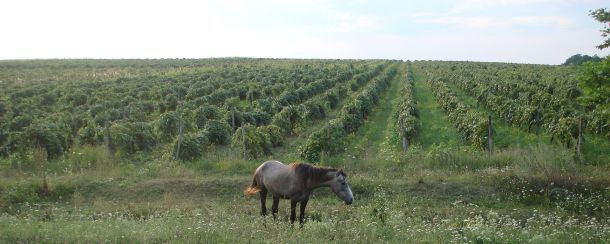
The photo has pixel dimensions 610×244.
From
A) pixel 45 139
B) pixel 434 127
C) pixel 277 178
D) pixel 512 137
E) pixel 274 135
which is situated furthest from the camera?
pixel 434 127

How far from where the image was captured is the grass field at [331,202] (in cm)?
919

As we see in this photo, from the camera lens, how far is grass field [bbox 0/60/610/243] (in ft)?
30.1

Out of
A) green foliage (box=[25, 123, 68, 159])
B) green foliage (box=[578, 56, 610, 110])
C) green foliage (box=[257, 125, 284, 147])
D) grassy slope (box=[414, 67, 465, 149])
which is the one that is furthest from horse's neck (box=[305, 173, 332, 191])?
green foliage (box=[25, 123, 68, 159])

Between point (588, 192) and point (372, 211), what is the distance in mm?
6780

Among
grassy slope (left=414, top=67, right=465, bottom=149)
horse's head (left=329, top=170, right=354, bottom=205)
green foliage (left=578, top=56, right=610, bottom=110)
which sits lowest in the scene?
grassy slope (left=414, top=67, right=465, bottom=149)

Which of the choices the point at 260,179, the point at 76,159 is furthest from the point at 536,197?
the point at 76,159

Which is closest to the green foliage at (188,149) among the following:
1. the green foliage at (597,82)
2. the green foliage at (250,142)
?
the green foliage at (250,142)

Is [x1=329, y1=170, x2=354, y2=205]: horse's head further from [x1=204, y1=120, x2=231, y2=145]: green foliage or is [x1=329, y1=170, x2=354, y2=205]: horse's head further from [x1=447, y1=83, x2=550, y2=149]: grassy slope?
[x1=447, y1=83, x2=550, y2=149]: grassy slope

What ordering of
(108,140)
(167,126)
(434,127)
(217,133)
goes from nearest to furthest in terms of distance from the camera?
(108,140) → (217,133) → (167,126) → (434,127)

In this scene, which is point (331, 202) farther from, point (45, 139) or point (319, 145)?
point (45, 139)

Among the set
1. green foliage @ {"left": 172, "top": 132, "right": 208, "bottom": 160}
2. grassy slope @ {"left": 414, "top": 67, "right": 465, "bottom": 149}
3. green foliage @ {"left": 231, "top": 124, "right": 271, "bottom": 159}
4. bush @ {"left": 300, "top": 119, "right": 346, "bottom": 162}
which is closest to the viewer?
green foliage @ {"left": 172, "top": 132, "right": 208, "bottom": 160}

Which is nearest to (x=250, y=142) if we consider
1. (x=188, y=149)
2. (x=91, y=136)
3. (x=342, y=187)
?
(x=188, y=149)

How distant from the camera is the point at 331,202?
14086 millimetres

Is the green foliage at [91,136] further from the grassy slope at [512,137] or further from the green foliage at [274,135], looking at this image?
the grassy slope at [512,137]
